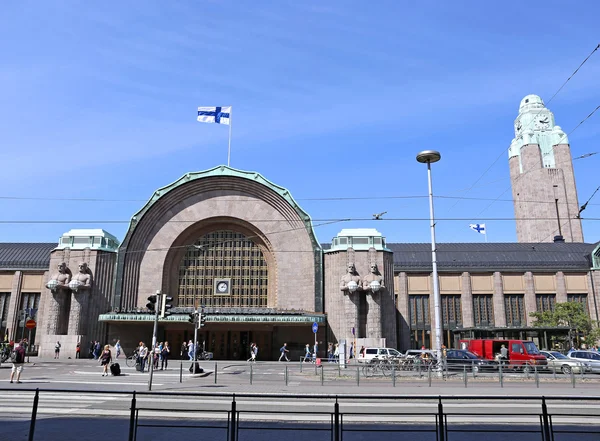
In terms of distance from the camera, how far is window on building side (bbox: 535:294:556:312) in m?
48.3

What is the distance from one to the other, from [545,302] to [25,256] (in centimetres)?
5379

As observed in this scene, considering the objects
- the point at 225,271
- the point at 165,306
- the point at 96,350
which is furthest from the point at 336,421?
the point at 225,271

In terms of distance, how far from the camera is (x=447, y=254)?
52.2m

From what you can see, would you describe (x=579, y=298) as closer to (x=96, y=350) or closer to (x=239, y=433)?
(x=96, y=350)

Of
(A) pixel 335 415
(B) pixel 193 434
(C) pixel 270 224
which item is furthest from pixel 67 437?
(C) pixel 270 224

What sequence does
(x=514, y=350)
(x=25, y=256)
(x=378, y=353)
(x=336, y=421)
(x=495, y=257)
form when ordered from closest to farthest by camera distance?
(x=336, y=421) → (x=514, y=350) → (x=378, y=353) → (x=25, y=256) → (x=495, y=257)

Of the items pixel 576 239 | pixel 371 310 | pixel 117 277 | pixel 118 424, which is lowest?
pixel 118 424

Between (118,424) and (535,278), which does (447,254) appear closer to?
(535,278)

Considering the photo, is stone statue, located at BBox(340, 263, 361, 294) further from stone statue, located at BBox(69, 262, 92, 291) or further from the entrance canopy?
stone statue, located at BBox(69, 262, 92, 291)

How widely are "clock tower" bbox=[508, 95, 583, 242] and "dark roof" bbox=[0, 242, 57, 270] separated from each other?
69.5 meters

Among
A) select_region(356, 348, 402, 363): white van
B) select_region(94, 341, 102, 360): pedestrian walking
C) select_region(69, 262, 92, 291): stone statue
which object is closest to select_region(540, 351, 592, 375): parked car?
select_region(356, 348, 402, 363): white van

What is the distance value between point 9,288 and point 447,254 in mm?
45492

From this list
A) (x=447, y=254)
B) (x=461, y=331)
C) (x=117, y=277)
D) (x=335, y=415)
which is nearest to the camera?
(x=335, y=415)

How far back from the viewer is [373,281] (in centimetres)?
3988
